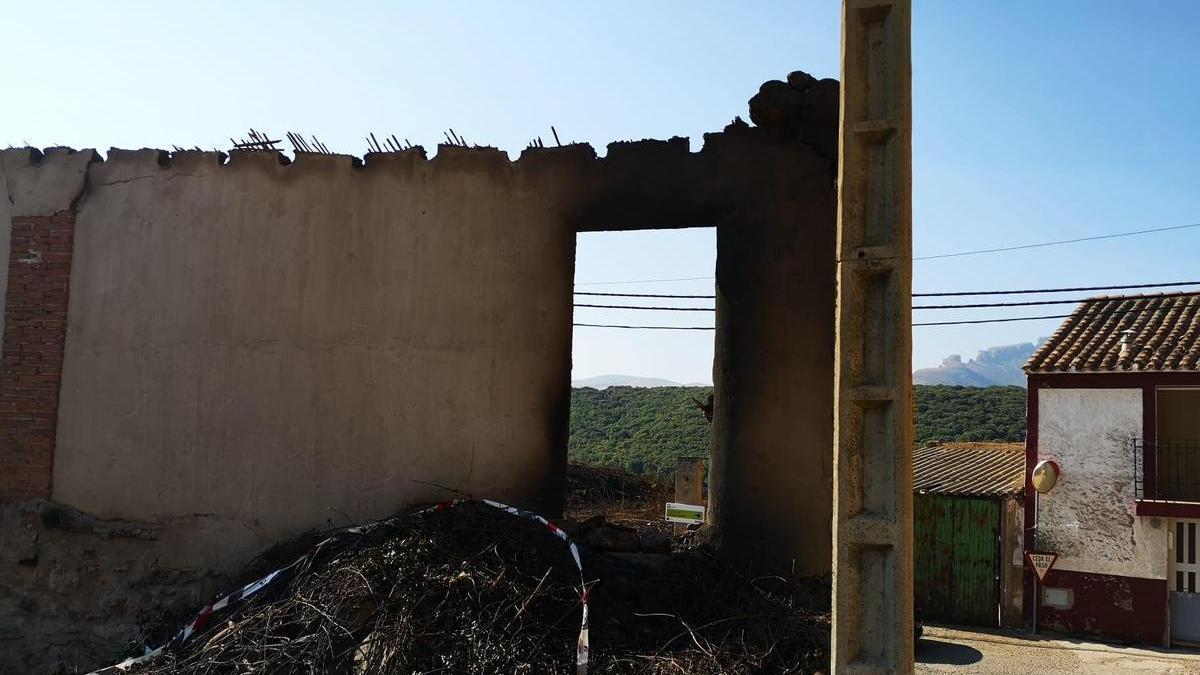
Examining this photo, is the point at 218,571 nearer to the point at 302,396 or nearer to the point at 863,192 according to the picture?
the point at 302,396

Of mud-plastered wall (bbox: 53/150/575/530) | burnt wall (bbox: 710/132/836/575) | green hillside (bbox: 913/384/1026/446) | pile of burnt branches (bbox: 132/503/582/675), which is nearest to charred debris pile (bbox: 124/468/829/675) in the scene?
pile of burnt branches (bbox: 132/503/582/675)

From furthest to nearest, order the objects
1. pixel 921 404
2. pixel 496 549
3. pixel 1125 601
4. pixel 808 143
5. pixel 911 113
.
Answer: pixel 921 404, pixel 1125 601, pixel 808 143, pixel 496 549, pixel 911 113

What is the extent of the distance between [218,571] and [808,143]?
5.83m

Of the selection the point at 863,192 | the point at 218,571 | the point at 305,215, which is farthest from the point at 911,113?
the point at 218,571

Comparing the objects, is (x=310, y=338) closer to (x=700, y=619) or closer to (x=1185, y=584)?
(x=700, y=619)

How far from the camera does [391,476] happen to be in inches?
326

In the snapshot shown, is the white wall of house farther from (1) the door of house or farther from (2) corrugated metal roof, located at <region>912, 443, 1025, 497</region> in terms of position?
(2) corrugated metal roof, located at <region>912, 443, 1025, 497</region>

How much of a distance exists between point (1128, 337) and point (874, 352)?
1415 centimetres

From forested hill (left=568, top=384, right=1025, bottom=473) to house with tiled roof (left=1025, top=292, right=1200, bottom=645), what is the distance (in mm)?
14612

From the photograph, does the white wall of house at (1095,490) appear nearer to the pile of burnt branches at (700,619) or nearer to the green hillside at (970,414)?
the pile of burnt branches at (700,619)

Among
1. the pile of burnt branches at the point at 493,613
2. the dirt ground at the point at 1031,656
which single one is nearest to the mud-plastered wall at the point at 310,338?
the pile of burnt branches at the point at 493,613

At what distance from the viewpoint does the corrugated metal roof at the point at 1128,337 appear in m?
16.0

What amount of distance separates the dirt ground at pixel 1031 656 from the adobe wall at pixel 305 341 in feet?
13.2

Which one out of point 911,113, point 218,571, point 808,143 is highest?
point 808,143
